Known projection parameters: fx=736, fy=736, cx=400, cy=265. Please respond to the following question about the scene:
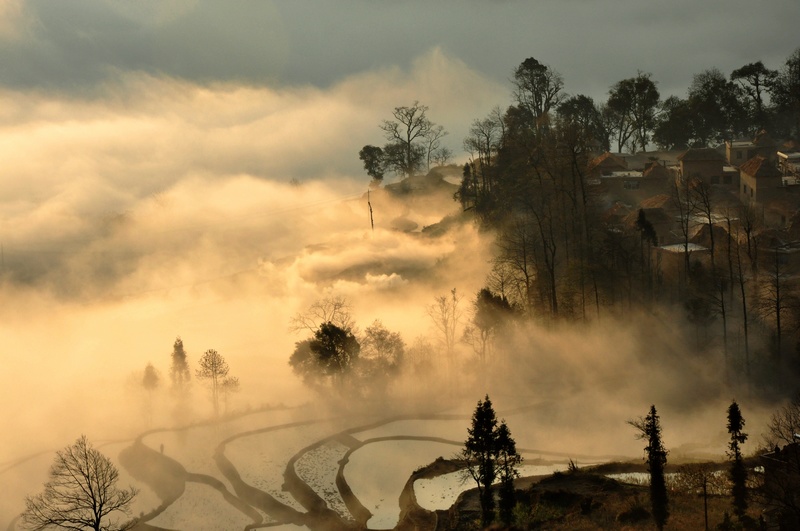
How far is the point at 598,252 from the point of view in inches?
3351

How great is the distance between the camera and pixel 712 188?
92688 millimetres

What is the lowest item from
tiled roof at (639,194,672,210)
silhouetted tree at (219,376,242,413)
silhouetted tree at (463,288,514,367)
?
silhouetted tree at (219,376,242,413)

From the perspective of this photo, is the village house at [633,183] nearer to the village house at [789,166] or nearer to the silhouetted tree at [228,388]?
the village house at [789,166]

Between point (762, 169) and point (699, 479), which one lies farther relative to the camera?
point (762, 169)

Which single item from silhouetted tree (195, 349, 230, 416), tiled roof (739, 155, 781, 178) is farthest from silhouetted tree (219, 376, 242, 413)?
tiled roof (739, 155, 781, 178)

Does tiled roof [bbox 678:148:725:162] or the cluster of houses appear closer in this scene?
the cluster of houses

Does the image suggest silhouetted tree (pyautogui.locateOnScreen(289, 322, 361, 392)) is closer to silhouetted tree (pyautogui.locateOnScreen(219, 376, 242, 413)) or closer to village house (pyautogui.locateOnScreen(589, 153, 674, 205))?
silhouetted tree (pyautogui.locateOnScreen(219, 376, 242, 413))

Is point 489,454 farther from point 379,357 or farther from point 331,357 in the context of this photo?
point 379,357

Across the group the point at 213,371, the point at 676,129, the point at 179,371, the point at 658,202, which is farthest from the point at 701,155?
the point at 179,371

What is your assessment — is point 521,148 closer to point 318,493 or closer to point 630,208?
point 630,208

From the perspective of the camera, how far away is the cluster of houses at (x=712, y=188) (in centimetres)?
8012

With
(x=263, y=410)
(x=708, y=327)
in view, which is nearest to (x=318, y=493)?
(x=263, y=410)

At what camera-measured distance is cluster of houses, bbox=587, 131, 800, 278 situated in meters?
80.1

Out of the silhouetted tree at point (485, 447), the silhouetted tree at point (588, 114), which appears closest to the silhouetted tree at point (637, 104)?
the silhouetted tree at point (588, 114)
